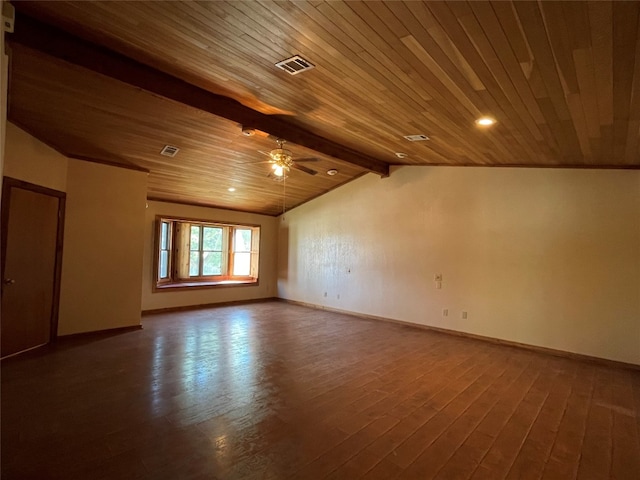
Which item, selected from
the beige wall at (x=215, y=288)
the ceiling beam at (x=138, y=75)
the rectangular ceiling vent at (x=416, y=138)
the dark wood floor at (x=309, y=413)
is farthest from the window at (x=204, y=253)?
the rectangular ceiling vent at (x=416, y=138)

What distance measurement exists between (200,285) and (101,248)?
2.89 metres

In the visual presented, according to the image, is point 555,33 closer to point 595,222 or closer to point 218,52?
point 218,52

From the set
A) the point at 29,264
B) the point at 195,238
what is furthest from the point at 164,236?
the point at 29,264

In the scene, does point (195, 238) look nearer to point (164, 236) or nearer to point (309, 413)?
point (164, 236)

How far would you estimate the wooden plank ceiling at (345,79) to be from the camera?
1996 mm

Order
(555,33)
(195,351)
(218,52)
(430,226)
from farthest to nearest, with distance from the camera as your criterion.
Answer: (430,226)
(195,351)
(218,52)
(555,33)

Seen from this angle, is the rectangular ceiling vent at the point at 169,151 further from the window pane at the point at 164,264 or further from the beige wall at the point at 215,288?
the window pane at the point at 164,264

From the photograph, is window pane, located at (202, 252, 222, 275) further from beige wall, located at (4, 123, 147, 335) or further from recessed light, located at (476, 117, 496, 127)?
recessed light, located at (476, 117, 496, 127)

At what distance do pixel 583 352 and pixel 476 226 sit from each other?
2.28 metres

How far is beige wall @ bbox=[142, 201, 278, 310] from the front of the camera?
275 inches

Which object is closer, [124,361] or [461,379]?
[461,379]

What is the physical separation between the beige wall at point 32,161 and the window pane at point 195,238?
334 centimetres

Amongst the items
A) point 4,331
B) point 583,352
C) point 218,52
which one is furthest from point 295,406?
point 583,352

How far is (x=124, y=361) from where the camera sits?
4012 millimetres
